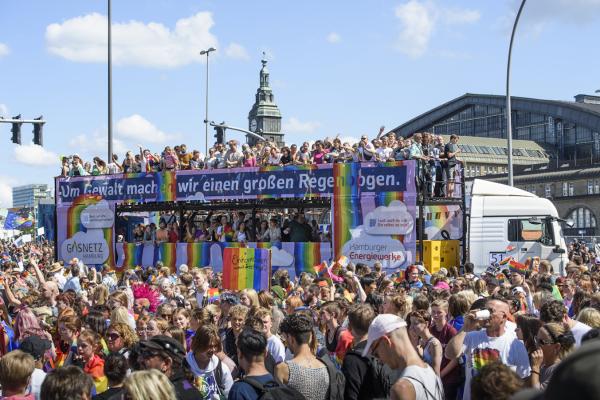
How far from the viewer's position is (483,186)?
22750 mm

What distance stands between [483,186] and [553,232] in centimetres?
226

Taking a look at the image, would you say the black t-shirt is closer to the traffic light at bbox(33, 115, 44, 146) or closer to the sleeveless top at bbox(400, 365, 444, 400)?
the traffic light at bbox(33, 115, 44, 146)

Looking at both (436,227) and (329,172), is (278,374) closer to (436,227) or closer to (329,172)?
(329,172)

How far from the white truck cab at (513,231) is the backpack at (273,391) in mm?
16935

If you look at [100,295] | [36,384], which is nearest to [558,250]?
[100,295]

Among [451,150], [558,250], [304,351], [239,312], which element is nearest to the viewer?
[304,351]

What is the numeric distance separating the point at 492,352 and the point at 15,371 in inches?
129

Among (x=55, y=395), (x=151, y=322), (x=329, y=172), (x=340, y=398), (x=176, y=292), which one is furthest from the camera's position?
(x=329, y=172)

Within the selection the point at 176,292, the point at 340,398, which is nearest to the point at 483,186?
the point at 176,292

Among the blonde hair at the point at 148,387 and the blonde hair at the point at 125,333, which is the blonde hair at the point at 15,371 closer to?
the blonde hair at the point at 148,387

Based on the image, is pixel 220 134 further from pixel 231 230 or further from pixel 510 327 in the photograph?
pixel 510 327

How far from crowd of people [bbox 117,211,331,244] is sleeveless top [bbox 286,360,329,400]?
16171mm

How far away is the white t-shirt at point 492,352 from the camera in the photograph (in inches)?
239

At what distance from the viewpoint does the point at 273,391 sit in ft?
16.1
